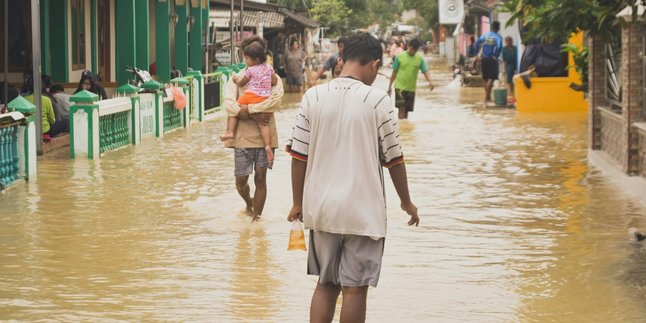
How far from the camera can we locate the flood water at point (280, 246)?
808 centimetres

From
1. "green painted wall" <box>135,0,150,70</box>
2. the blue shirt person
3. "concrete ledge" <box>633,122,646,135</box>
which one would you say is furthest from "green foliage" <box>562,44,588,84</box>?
the blue shirt person

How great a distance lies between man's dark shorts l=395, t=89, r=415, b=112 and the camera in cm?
2350

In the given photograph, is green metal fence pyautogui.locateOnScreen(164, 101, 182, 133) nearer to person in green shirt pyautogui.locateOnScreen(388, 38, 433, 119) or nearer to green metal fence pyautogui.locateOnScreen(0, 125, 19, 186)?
person in green shirt pyautogui.locateOnScreen(388, 38, 433, 119)

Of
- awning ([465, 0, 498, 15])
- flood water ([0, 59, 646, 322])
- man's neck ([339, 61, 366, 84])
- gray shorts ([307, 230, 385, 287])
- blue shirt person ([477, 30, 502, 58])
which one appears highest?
awning ([465, 0, 498, 15])

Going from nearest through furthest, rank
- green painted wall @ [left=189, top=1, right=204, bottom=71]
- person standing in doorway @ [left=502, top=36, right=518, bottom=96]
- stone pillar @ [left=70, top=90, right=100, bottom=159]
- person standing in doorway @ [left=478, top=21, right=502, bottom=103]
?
stone pillar @ [left=70, top=90, right=100, bottom=159] → person standing in doorway @ [left=478, top=21, right=502, bottom=103] → green painted wall @ [left=189, top=1, right=204, bottom=71] → person standing in doorway @ [left=502, top=36, right=518, bottom=96]

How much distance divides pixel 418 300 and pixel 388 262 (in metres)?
1.36

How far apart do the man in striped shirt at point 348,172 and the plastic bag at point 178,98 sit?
1607 centimetres

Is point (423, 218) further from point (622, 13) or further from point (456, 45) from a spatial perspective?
point (456, 45)

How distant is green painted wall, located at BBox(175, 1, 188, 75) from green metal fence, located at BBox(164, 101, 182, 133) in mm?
4599

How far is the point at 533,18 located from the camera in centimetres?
1330

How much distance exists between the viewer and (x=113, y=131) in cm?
1833

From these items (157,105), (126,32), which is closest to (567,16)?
(157,105)

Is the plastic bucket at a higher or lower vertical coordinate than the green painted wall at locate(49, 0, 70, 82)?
lower

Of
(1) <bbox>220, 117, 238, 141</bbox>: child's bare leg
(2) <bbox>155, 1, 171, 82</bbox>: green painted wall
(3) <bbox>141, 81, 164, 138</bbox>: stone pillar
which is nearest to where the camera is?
(1) <bbox>220, 117, 238, 141</bbox>: child's bare leg
